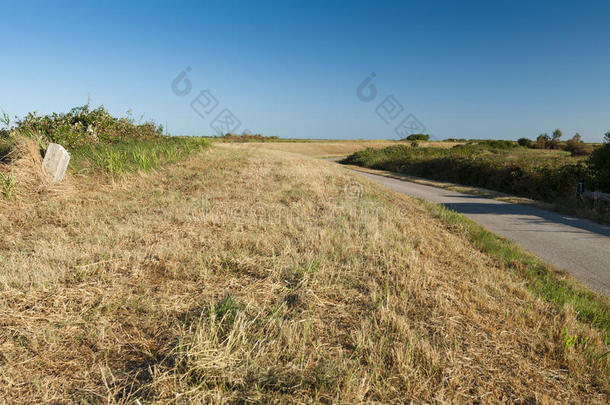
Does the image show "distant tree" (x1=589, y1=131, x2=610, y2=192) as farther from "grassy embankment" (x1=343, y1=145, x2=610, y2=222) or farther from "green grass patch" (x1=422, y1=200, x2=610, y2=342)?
"green grass patch" (x1=422, y1=200, x2=610, y2=342)

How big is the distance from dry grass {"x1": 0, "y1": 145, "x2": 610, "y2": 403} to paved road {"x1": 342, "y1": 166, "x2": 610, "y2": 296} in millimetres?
1613

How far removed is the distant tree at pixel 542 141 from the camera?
42947 millimetres

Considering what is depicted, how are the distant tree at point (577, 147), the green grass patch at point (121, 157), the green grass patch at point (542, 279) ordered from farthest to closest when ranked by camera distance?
the distant tree at point (577, 147) → the green grass patch at point (121, 157) → the green grass patch at point (542, 279)

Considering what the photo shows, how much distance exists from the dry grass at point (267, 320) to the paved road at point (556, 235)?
1613 millimetres

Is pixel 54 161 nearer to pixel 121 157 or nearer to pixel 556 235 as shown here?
pixel 121 157

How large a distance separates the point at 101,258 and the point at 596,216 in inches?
478

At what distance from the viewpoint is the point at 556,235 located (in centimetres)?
751

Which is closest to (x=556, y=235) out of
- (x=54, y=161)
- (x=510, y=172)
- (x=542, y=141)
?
(x=510, y=172)

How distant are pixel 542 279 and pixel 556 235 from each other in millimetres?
3473

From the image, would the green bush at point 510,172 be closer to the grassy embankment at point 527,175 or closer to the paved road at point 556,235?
the grassy embankment at point 527,175

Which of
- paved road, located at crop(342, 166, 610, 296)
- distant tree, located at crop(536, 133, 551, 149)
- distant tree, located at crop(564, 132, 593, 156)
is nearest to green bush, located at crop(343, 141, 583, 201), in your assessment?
paved road, located at crop(342, 166, 610, 296)

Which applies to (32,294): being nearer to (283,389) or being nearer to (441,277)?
(283,389)

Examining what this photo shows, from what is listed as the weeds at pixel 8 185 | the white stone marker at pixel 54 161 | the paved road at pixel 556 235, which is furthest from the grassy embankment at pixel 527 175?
the weeds at pixel 8 185

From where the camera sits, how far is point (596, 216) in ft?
29.6
